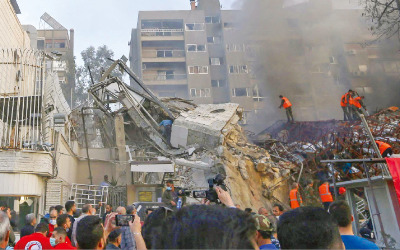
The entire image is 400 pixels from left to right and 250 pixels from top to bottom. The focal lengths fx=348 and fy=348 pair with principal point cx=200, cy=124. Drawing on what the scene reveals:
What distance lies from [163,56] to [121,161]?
2408 centimetres

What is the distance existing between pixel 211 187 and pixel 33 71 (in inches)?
335

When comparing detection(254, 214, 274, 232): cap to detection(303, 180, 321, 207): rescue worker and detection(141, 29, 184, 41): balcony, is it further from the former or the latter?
detection(141, 29, 184, 41): balcony

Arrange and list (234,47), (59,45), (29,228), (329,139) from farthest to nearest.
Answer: (59,45) < (234,47) < (329,139) < (29,228)

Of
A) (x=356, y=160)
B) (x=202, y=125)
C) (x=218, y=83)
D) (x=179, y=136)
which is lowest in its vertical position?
(x=356, y=160)

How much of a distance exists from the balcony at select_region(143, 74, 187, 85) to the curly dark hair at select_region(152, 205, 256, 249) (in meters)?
34.0

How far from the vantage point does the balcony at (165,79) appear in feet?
114

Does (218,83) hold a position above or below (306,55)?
above

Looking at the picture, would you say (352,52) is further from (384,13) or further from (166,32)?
(166,32)

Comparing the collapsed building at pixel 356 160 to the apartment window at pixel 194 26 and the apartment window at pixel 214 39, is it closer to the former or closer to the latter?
the apartment window at pixel 214 39

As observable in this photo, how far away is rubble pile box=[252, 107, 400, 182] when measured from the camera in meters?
11.3

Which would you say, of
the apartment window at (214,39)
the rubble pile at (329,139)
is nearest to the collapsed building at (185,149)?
the rubble pile at (329,139)

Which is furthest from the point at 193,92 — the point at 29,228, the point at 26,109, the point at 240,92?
the point at 29,228

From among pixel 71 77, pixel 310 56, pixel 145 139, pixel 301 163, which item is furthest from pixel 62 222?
pixel 71 77

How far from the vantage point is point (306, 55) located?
24.1m
